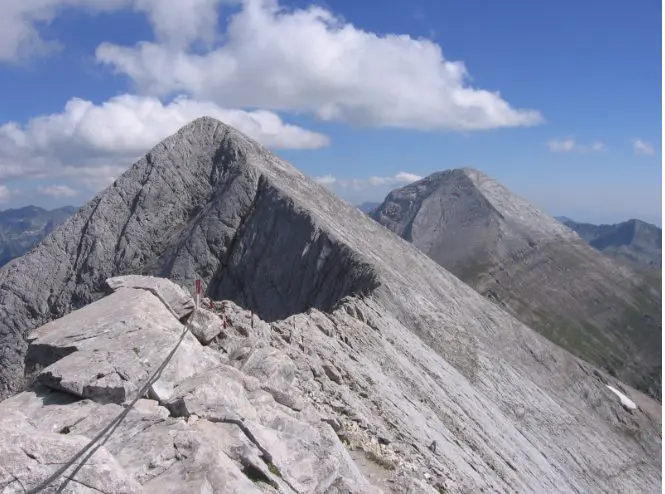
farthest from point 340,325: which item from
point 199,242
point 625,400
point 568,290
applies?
point 568,290

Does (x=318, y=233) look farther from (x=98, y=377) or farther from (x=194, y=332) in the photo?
(x=98, y=377)

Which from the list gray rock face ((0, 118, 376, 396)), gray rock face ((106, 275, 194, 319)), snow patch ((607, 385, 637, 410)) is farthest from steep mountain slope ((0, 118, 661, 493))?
gray rock face ((106, 275, 194, 319))

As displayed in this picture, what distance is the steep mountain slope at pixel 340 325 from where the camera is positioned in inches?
952

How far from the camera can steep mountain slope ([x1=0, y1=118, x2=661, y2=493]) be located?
952 inches

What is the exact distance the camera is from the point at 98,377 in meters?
15.9

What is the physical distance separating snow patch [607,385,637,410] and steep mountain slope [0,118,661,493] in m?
0.83

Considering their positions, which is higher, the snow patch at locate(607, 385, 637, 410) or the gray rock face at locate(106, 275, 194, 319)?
the gray rock face at locate(106, 275, 194, 319)

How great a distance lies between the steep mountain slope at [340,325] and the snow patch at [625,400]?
2.71 ft

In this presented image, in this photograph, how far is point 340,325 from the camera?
3581 centimetres

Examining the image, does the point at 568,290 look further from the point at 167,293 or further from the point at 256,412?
the point at 256,412

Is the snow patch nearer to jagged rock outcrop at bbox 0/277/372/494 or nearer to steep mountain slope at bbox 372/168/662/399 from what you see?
jagged rock outcrop at bbox 0/277/372/494

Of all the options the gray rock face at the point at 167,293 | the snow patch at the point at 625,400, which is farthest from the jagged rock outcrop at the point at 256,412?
the snow patch at the point at 625,400

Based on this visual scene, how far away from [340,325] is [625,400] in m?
49.5

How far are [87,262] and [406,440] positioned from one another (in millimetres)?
45548
